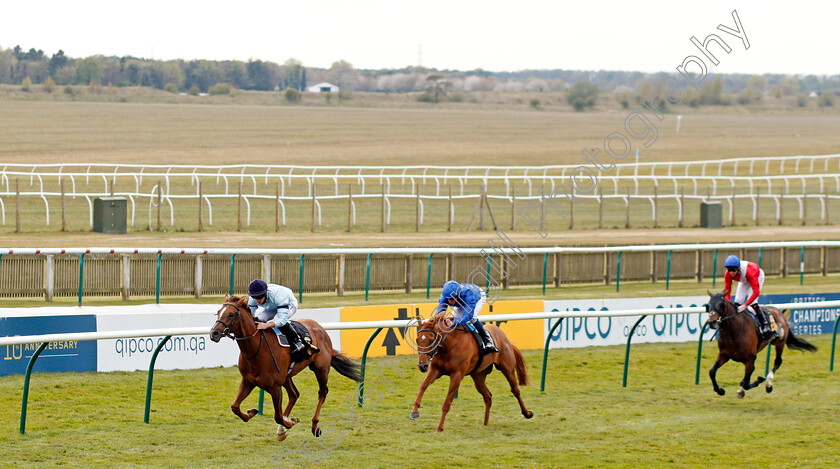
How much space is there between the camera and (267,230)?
77.9 ft

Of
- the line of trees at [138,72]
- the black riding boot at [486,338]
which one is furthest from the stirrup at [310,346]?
the line of trees at [138,72]

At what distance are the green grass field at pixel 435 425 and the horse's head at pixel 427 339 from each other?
730 millimetres

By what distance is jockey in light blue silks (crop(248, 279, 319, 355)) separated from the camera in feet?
27.7

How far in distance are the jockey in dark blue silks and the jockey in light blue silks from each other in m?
1.41

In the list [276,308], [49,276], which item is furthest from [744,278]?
[49,276]

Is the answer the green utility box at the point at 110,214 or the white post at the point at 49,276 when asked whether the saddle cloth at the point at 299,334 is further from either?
the green utility box at the point at 110,214

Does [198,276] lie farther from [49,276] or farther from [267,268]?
[49,276]

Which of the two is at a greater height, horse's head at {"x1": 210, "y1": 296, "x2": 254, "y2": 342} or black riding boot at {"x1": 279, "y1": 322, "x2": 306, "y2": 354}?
horse's head at {"x1": 210, "y1": 296, "x2": 254, "y2": 342}

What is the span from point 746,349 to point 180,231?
47.4 ft

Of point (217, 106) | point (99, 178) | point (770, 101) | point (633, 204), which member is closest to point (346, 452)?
point (633, 204)

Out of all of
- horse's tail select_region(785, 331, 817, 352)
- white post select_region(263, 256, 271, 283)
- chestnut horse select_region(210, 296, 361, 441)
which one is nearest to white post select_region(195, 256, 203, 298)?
white post select_region(263, 256, 271, 283)

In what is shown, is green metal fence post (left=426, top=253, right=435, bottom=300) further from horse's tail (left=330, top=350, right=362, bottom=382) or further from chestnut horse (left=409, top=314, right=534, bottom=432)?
horse's tail (left=330, top=350, right=362, bottom=382)

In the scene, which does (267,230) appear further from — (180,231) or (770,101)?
(770,101)

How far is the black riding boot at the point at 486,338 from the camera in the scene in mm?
9539
